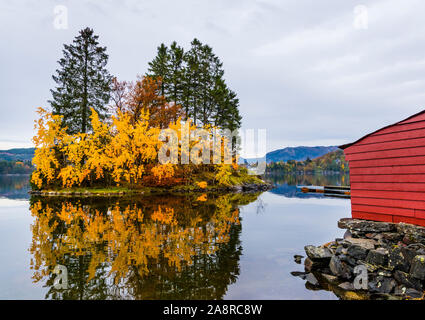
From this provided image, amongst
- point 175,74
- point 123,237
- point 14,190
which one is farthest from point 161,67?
point 123,237

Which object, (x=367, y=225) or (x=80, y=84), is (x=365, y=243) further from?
Result: (x=80, y=84)

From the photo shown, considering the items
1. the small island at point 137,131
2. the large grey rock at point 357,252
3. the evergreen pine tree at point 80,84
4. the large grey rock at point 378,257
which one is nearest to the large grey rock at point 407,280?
the large grey rock at point 378,257

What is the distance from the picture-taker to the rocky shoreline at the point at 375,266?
538cm

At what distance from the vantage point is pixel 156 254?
24.5ft

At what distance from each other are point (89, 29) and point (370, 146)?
35780mm

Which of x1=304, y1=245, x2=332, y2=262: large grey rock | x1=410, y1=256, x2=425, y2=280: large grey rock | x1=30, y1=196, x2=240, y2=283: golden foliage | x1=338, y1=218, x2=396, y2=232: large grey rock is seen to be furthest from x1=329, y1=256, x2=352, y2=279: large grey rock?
x1=30, y1=196, x2=240, y2=283: golden foliage

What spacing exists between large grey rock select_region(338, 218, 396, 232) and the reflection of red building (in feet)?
0.95

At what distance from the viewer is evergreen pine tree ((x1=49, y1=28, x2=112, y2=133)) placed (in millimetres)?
30453

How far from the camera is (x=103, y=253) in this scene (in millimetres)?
7574

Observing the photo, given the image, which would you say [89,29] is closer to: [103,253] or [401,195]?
[103,253]

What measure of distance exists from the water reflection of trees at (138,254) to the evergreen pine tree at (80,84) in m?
20.7

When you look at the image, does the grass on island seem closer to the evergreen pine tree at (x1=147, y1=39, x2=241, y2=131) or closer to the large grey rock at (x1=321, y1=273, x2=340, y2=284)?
the evergreen pine tree at (x1=147, y1=39, x2=241, y2=131)

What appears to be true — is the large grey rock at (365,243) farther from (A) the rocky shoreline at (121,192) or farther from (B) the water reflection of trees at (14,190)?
(B) the water reflection of trees at (14,190)

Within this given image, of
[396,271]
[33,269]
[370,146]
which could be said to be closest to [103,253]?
[33,269]
